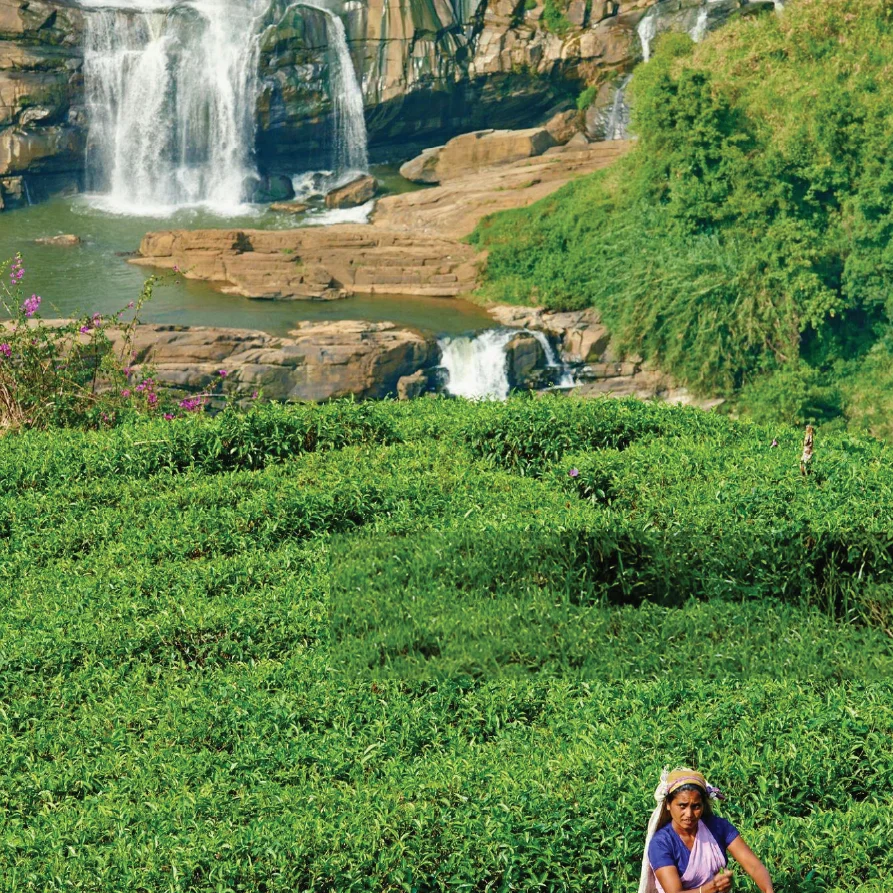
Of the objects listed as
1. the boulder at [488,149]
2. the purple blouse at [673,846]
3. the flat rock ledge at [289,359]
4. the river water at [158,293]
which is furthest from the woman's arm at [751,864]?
the boulder at [488,149]

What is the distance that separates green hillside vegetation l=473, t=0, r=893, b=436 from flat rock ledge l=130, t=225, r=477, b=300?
206cm

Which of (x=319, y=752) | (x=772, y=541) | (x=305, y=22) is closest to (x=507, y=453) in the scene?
(x=772, y=541)

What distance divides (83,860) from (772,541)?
3.90 metres

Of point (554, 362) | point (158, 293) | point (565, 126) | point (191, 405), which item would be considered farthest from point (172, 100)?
point (191, 405)

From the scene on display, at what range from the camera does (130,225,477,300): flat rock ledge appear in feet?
68.2

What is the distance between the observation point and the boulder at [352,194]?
25.0 metres

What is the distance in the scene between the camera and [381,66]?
88.9 feet

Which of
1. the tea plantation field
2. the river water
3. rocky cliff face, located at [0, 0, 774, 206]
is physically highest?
rocky cliff face, located at [0, 0, 774, 206]

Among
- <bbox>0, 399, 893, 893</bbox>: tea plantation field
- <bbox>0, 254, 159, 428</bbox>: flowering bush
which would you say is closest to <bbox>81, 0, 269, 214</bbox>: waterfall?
<bbox>0, 254, 159, 428</bbox>: flowering bush

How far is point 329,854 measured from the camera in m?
4.30

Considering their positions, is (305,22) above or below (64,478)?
above

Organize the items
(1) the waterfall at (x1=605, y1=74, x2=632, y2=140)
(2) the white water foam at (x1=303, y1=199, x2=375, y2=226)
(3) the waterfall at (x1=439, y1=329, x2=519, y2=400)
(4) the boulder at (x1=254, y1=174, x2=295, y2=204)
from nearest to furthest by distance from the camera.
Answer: (3) the waterfall at (x1=439, y1=329, x2=519, y2=400) → (2) the white water foam at (x1=303, y1=199, x2=375, y2=226) → (4) the boulder at (x1=254, y1=174, x2=295, y2=204) → (1) the waterfall at (x1=605, y1=74, x2=632, y2=140)

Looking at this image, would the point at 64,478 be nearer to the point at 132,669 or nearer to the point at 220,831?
the point at 132,669

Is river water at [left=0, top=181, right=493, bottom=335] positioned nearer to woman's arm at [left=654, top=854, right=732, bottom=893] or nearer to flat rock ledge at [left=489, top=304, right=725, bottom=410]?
flat rock ledge at [left=489, top=304, right=725, bottom=410]
